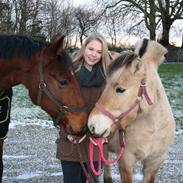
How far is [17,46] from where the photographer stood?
2938 mm

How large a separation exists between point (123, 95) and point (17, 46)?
0.95m

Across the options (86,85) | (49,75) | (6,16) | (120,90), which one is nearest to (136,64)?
(120,90)

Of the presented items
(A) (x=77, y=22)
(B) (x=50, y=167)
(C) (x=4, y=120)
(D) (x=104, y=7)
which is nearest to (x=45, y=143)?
(B) (x=50, y=167)

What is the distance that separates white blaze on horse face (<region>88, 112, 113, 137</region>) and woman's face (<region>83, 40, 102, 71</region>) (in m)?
0.59

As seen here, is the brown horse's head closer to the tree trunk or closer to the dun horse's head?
the dun horse's head

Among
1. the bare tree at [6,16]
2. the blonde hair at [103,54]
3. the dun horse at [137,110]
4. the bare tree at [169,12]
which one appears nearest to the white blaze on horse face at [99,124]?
the dun horse at [137,110]

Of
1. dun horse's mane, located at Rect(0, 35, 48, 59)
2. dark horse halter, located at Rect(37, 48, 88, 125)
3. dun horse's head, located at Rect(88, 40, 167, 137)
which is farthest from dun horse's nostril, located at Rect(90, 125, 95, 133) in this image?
dun horse's mane, located at Rect(0, 35, 48, 59)

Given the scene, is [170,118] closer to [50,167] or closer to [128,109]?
[128,109]

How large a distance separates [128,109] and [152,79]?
40cm

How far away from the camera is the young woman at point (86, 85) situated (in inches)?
127

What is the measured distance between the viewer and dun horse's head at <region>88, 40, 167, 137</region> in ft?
9.70

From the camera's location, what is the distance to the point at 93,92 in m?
3.29

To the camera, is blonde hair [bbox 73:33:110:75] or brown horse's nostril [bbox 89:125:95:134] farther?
blonde hair [bbox 73:33:110:75]

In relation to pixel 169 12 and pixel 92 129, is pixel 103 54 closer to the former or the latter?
pixel 92 129
